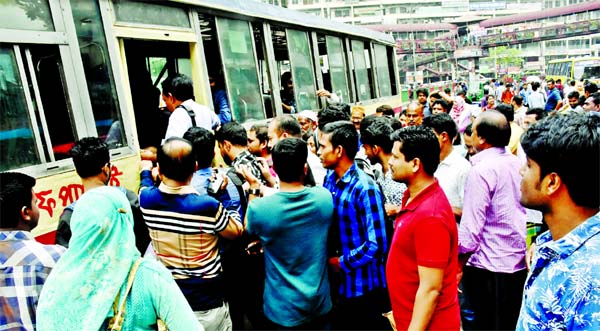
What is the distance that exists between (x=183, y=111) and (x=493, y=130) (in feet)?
8.98

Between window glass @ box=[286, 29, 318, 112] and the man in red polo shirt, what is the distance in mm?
5219

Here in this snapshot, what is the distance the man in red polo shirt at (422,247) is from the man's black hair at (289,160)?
1.64ft

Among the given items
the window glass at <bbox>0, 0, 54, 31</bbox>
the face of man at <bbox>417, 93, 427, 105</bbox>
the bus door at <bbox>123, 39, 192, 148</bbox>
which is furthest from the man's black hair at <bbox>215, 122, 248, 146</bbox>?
the face of man at <bbox>417, 93, 427, 105</bbox>

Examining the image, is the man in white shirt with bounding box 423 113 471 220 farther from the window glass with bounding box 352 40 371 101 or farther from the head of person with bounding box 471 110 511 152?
the window glass with bounding box 352 40 371 101

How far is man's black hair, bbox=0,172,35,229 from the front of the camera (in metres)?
2.21

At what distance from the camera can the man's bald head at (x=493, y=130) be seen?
3357mm

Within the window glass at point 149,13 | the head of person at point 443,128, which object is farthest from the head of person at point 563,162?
the window glass at point 149,13

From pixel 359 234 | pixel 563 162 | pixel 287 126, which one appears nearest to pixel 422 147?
pixel 359 234

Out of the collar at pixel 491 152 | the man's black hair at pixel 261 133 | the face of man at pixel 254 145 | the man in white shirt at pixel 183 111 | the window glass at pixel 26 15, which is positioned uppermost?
the window glass at pixel 26 15

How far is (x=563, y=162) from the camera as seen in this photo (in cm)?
148

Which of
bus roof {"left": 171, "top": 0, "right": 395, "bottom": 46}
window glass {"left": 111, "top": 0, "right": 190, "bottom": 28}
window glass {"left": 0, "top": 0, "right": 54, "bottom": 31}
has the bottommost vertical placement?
window glass {"left": 0, "top": 0, "right": 54, "bottom": 31}

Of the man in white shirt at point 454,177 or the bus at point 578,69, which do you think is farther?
the bus at point 578,69

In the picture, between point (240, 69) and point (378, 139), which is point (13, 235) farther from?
point (240, 69)

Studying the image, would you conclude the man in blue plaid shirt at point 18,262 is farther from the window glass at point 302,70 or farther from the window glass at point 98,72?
the window glass at point 302,70
